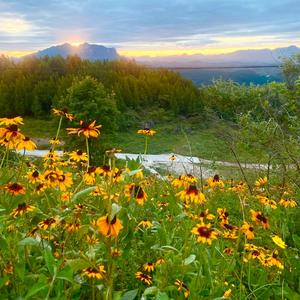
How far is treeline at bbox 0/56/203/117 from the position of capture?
47250mm

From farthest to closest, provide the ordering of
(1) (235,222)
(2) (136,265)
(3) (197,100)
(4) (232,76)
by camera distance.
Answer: (3) (197,100) < (4) (232,76) < (1) (235,222) < (2) (136,265)

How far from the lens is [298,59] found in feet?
75.4

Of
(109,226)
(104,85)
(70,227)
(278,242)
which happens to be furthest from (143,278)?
(104,85)

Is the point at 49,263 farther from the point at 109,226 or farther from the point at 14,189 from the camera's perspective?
the point at 14,189

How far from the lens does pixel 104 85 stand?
50.6m

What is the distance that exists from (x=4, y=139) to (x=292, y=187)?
3.37 meters

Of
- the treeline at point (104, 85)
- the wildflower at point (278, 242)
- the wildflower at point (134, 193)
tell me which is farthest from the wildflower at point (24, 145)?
the treeline at point (104, 85)

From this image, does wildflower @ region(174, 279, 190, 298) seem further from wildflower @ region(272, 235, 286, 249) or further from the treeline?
the treeline

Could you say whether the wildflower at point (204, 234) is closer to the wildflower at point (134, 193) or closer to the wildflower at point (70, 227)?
the wildflower at point (134, 193)

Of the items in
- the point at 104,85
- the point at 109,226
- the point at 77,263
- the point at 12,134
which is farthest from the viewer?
the point at 104,85

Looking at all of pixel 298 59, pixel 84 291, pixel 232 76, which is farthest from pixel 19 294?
pixel 232 76

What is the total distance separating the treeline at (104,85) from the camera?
47250 mm

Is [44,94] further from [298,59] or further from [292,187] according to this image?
[292,187]

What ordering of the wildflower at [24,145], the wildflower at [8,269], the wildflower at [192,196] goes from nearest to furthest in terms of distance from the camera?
the wildflower at [8,269] < the wildflower at [24,145] < the wildflower at [192,196]
